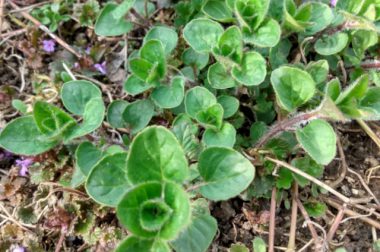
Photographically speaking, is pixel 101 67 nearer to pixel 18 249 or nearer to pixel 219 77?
pixel 219 77

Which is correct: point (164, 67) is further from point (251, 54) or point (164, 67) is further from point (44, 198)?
point (44, 198)

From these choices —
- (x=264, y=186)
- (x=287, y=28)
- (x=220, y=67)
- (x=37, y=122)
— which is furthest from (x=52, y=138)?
(x=287, y=28)

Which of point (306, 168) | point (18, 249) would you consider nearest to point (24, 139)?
point (18, 249)

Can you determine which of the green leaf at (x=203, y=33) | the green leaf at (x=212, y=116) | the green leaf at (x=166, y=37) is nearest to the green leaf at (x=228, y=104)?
the green leaf at (x=212, y=116)

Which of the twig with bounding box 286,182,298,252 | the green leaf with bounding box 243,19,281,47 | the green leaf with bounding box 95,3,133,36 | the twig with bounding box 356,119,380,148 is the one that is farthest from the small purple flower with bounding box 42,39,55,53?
the twig with bounding box 356,119,380,148

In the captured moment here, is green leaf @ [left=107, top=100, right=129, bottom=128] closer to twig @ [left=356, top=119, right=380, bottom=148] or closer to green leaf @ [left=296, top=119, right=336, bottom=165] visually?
green leaf @ [left=296, top=119, right=336, bottom=165]
